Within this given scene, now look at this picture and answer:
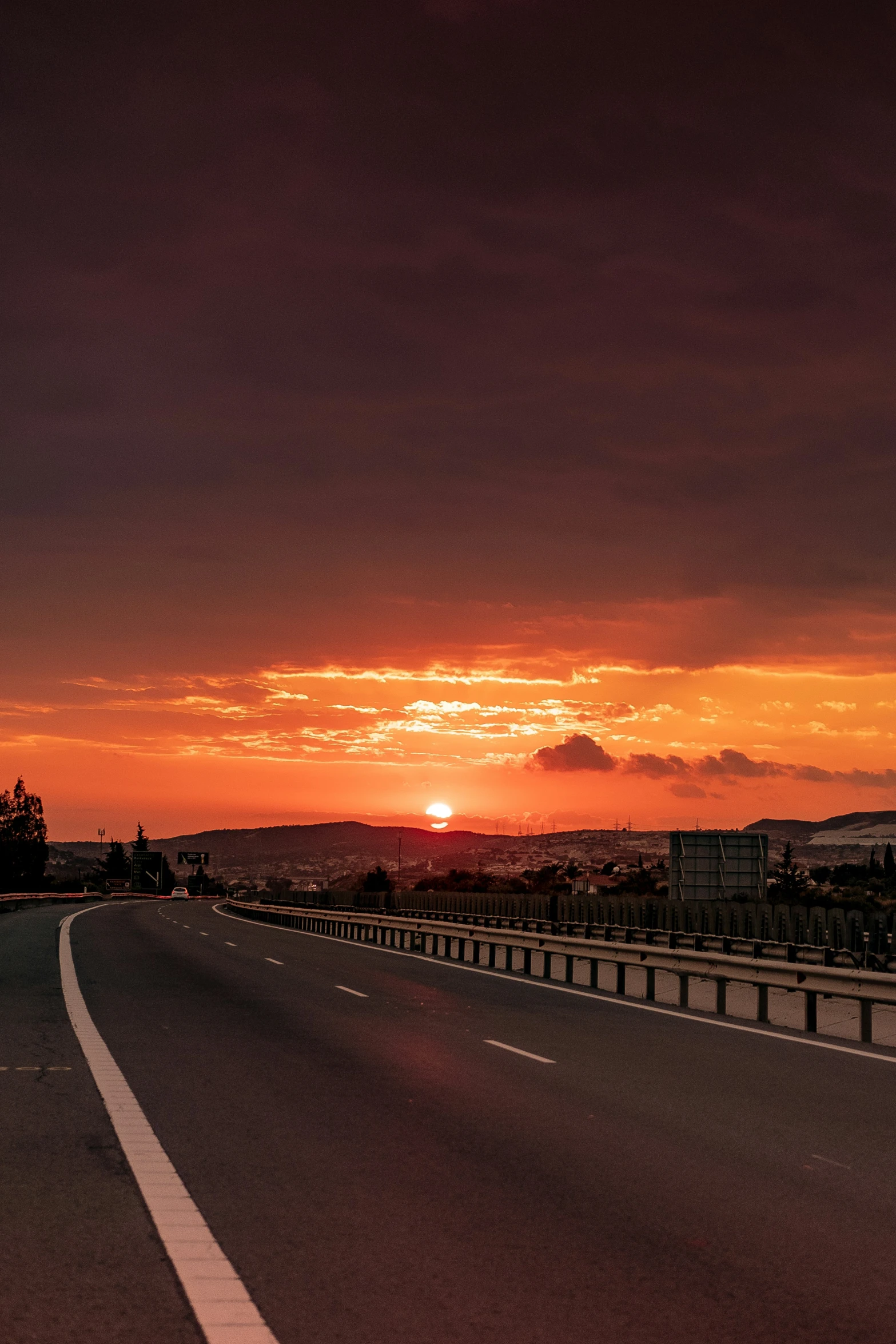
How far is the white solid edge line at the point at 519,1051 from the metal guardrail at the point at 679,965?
4.41 metres

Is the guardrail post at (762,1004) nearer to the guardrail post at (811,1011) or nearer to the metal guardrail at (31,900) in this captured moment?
the guardrail post at (811,1011)

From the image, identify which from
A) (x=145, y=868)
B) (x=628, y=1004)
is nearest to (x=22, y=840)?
(x=145, y=868)

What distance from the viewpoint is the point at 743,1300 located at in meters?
5.84

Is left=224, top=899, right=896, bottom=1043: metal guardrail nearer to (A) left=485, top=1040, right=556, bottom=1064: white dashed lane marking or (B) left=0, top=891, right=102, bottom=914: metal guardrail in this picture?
(A) left=485, top=1040, right=556, bottom=1064: white dashed lane marking

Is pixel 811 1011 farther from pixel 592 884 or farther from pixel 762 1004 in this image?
pixel 592 884

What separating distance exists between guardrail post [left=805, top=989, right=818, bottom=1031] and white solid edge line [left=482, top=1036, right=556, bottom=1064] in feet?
14.7

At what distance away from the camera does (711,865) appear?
71.6 metres

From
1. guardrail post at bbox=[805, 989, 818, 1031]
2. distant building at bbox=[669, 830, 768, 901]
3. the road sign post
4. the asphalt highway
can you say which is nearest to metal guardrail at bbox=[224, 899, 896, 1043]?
guardrail post at bbox=[805, 989, 818, 1031]

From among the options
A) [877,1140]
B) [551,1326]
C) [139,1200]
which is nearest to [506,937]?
[877,1140]

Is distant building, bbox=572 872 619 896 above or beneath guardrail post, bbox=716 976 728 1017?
above

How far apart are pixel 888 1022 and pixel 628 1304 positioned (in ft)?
44.9

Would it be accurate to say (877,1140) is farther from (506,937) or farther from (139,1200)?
(506,937)

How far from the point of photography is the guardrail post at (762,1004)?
1878 centimetres

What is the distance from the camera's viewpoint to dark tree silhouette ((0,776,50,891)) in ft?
615
